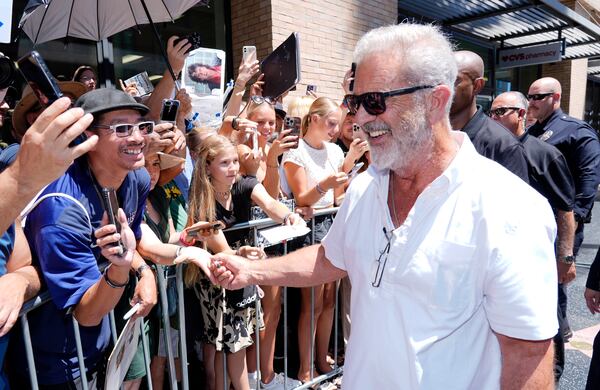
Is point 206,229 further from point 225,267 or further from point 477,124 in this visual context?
point 477,124

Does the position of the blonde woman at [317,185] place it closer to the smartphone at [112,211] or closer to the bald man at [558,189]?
the bald man at [558,189]

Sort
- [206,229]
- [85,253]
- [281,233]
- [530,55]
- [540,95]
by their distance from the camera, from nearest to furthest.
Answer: [85,253] → [206,229] → [281,233] → [540,95] → [530,55]

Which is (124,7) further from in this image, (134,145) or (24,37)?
(134,145)

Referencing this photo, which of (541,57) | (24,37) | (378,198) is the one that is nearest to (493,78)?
(541,57)

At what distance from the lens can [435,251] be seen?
1.38m

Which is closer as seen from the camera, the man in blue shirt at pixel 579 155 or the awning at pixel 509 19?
the man in blue shirt at pixel 579 155

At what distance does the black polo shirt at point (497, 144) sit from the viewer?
250 cm

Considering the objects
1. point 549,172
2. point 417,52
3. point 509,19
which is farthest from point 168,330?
point 509,19

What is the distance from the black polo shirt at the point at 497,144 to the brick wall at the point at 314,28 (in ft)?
13.6

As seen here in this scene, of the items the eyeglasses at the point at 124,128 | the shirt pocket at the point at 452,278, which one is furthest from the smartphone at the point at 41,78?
the shirt pocket at the point at 452,278

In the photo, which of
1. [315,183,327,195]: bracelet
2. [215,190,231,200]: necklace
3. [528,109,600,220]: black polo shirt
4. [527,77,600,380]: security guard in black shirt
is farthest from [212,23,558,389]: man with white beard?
[528,109,600,220]: black polo shirt

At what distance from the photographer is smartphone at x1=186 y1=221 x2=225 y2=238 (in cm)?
227

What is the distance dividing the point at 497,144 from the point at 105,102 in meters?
2.13

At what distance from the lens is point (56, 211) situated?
163 centimetres
